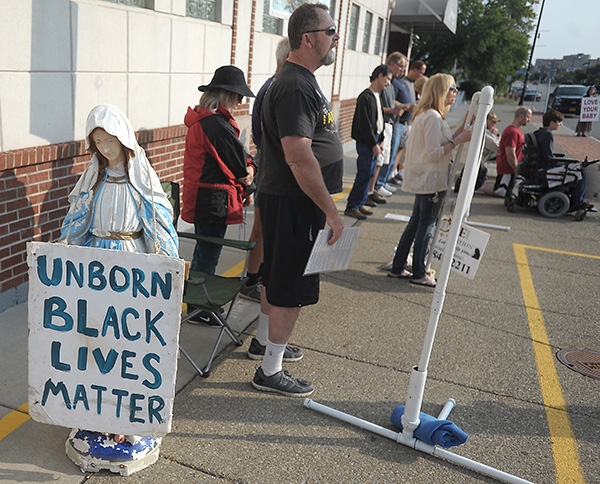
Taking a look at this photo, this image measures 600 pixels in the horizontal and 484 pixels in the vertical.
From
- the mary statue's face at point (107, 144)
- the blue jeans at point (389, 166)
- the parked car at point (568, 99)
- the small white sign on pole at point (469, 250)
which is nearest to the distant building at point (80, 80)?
the mary statue's face at point (107, 144)

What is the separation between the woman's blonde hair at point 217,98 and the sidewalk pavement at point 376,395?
5.26 ft

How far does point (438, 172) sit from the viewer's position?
4883mm

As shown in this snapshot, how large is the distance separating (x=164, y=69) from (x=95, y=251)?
3773 mm

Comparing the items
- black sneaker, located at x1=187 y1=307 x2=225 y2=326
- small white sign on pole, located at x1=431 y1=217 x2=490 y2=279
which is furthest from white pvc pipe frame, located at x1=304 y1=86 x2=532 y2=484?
black sneaker, located at x1=187 y1=307 x2=225 y2=326

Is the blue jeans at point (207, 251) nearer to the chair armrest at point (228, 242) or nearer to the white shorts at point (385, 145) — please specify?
the chair armrest at point (228, 242)

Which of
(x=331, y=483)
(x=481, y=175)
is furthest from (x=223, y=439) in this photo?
(x=481, y=175)

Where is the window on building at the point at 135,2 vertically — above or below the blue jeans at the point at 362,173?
above

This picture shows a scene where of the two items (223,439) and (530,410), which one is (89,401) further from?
(530,410)

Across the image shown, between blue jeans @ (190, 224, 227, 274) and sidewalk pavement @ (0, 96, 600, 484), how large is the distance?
1.50 feet

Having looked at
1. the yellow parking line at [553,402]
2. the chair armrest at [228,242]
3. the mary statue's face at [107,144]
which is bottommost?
the yellow parking line at [553,402]

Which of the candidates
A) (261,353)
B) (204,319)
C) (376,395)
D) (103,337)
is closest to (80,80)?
(204,319)

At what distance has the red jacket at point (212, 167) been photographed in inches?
149

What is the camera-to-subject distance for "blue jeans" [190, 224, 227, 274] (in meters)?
4.04

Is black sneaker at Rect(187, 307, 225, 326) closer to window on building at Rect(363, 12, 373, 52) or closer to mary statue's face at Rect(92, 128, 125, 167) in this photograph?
mary statue's face at Rect(92, 128, 125, 167)
